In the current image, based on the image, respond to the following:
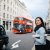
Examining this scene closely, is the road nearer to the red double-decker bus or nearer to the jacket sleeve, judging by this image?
the jacket sleeve

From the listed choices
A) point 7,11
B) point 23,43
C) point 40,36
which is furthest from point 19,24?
point 40,36

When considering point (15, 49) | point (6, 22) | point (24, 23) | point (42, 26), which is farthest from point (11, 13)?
point (42, 26)

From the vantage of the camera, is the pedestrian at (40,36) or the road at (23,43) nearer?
the pedestrian at (40,36)

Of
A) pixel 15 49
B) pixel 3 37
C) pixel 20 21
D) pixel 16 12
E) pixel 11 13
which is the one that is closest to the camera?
pixel 3 37

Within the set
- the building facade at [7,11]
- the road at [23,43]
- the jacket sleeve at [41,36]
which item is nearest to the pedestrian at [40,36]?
the jacket sleeve at [41,36]

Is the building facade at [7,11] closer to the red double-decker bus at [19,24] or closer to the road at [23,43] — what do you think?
the red double-decker bus at [19,24]

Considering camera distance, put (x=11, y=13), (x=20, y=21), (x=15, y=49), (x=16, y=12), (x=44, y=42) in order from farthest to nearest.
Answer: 1. (x=16, y=12)
2. (x=11, y=13)
3. (x=20, y=21)
4. (x=15, y=49)
5. (x=44, y=42)

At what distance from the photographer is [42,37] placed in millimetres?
6273

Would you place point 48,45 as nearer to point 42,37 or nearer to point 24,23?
point 42,37

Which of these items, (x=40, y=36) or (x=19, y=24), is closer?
(x=40, y=36)

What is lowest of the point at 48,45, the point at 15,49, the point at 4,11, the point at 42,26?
the point at 15,49

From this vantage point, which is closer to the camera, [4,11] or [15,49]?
[15,49]

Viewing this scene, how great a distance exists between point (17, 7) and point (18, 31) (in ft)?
159

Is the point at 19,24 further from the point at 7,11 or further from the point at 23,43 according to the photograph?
the point at 7,11
